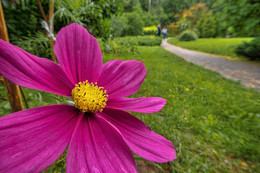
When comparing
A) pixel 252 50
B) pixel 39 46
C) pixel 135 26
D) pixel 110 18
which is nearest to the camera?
pixel 39 46

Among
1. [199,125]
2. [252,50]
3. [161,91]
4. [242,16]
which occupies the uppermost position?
[242,16]

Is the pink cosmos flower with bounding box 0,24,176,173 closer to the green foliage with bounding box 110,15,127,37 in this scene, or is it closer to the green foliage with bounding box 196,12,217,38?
the green foliage with bounding box 110,15,127,37

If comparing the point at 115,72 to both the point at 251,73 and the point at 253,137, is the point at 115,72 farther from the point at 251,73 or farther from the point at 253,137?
the point at 251,73

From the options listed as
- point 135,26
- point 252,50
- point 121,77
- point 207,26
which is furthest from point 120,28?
point 207,26

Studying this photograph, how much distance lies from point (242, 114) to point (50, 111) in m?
2.99

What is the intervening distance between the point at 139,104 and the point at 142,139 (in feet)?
0.27

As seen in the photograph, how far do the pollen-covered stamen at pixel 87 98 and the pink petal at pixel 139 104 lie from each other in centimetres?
3

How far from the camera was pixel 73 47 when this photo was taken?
302mm

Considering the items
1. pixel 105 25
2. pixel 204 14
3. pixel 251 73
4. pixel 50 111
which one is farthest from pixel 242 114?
pixel 204 14

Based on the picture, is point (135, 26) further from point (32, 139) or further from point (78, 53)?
point (32, 139)

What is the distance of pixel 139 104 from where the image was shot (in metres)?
A: 0.33

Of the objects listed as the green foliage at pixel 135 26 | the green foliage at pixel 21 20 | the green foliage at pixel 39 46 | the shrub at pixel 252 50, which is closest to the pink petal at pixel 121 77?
the green foliage at pixel 39 46

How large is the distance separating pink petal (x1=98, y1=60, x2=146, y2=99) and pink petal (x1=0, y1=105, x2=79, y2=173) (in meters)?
0.13

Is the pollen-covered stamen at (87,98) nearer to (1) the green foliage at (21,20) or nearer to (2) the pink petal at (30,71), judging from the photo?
(2) the pink petal at (30,71)
